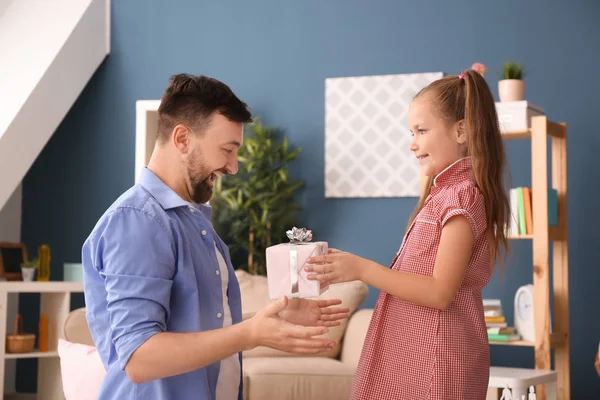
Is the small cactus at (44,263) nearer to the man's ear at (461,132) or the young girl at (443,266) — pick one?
the young girl at (443,266)

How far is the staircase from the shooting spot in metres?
5.12

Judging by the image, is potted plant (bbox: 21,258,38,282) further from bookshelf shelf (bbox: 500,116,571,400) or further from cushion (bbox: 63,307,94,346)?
bookshelf shelf (bbox: 500,116,571,400)

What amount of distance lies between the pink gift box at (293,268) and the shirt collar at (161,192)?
0.22 m

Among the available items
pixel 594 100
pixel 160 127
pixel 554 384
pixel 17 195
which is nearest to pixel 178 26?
pixel 17 195

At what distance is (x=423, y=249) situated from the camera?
201cm

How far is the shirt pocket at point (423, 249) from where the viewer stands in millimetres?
1991

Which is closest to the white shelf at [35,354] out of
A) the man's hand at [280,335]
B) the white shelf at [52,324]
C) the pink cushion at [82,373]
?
the white shelf at [52,324]

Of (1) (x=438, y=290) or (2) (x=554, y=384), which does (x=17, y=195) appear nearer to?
(2) (x=554, y=384)

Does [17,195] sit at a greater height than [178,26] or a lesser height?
lesser

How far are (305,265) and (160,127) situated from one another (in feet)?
1.38

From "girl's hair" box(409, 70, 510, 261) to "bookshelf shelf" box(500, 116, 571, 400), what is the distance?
2097 mm

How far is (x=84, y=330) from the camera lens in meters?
3.86

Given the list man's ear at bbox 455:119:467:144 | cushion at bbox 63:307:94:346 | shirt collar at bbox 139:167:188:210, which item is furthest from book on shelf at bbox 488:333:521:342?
shirt collar at bbox 139:167:188:210

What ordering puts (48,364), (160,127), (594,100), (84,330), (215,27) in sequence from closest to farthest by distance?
(160,127), (84,330), (594,100), (48,364), (215,27)
